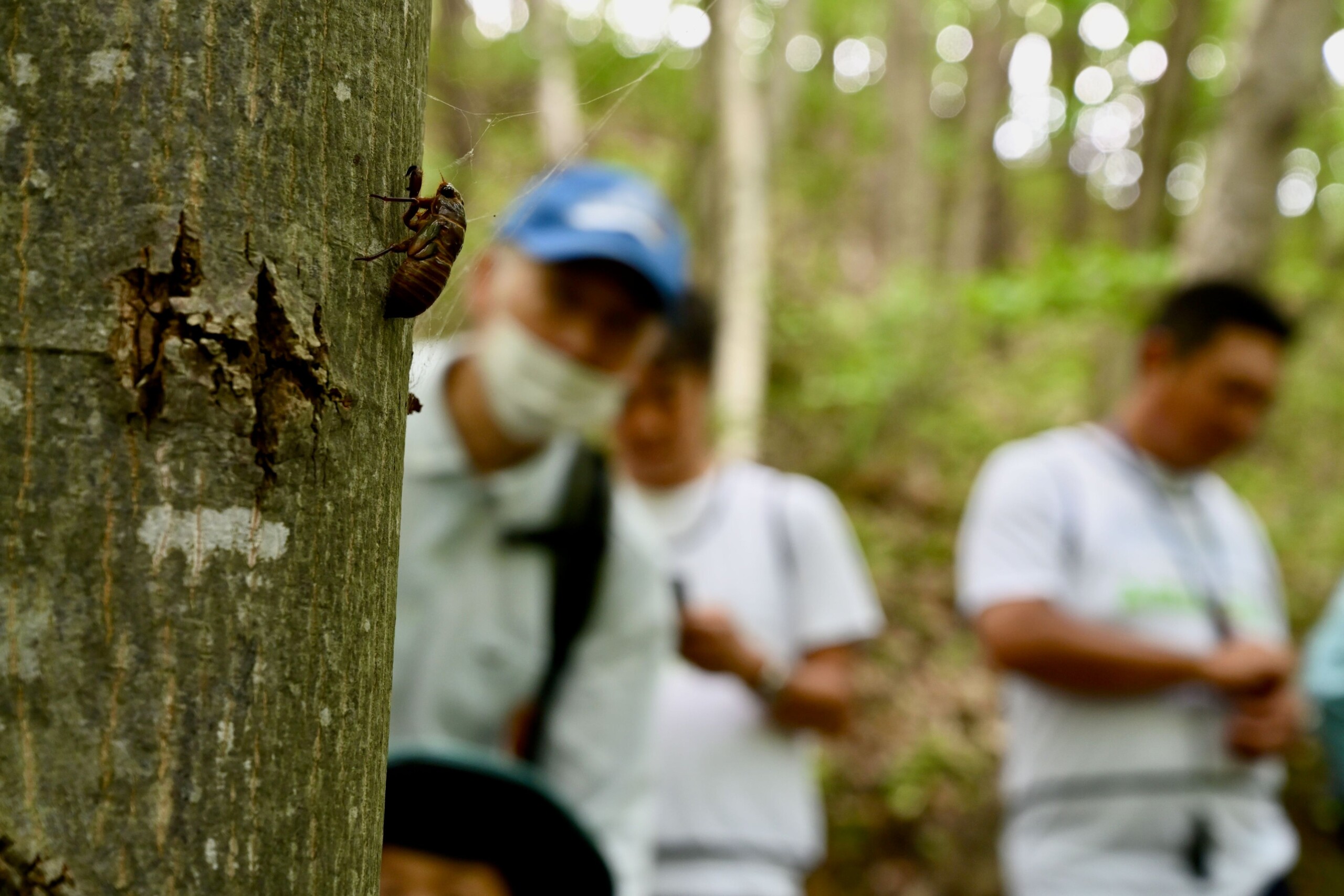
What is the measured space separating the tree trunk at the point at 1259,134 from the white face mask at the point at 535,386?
12.0 feet

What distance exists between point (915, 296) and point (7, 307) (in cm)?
965

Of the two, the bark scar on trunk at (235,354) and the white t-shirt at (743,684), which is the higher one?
the bark scar on trunk at (235,354)

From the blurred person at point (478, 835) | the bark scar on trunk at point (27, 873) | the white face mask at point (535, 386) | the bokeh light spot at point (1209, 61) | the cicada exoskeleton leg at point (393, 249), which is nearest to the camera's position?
the bark scar on trunk at point (27, 873)

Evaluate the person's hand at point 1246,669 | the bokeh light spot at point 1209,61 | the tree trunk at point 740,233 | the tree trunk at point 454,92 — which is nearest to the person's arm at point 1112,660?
the person's hand at point 1246,669

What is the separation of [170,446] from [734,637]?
2.63m

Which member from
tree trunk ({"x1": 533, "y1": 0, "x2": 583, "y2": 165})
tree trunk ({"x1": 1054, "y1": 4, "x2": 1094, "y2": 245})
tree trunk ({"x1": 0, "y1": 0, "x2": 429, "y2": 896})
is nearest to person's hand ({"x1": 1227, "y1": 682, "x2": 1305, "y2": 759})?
tree trunk ({"x1": 0, "y1": 0, "x2": 429, "y2": 896})

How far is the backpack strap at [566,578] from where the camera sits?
102 inches

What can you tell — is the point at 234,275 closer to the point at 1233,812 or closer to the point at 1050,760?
the point at 1050,760

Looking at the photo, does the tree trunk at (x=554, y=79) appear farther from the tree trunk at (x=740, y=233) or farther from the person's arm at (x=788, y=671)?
the person's arm at (x=788, y=671)

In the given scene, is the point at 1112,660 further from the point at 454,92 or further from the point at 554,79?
the point at 554,79

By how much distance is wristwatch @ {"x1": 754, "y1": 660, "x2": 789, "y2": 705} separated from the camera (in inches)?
132

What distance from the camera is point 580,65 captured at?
37.0 ft

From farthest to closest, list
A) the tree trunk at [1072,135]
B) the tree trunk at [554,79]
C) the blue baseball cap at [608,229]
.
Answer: the tree trunk at [1072,135] < the tree trunk at [554,79] < the blue baseball cap at [608,229]

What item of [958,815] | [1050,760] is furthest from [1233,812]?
[958,815]
